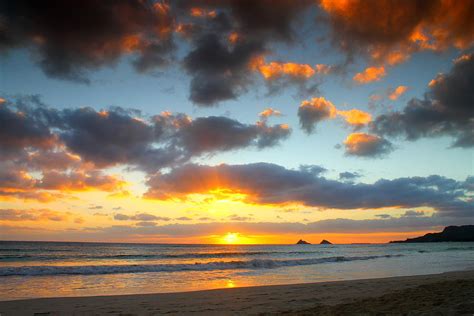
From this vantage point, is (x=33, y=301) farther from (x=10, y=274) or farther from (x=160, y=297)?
(x=10, y=274)

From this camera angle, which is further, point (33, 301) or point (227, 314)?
point (33, 301)

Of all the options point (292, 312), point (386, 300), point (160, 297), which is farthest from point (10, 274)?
point (386, 300)

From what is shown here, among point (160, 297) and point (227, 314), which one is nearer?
point (227, 314)

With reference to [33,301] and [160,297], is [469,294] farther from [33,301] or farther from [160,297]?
[33,301]

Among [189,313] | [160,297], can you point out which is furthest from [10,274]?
[189,313]

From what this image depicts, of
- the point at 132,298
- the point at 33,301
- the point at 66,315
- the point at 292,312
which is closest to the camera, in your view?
the point at 292,312

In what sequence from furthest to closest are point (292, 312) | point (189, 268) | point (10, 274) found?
point (189, 268) < point (10, 274) < point (292, 312)

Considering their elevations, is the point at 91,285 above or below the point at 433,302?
below

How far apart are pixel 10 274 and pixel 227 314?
80.2 ft

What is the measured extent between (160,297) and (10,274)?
18.8 m

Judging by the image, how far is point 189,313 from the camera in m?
11.6

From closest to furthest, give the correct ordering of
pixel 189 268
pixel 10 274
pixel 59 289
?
pixel 59 289 < pixel 10 274 < pixel 189 268

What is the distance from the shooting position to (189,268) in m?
35.3

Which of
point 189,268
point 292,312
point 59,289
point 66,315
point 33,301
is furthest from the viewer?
point 189,268
